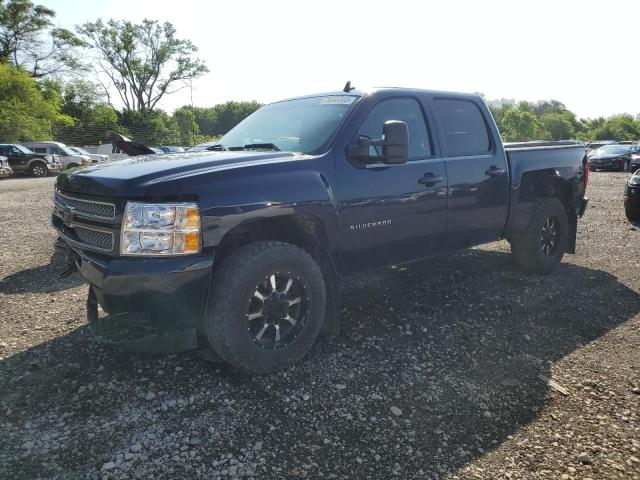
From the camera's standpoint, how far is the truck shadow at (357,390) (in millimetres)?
2436

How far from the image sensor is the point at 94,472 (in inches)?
87.7

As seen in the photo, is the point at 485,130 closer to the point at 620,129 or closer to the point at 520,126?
the point at 620,129

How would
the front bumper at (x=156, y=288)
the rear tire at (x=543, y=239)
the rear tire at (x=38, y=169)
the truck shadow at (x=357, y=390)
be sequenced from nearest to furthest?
1. the truck shadow at (x=357, y=390)
2. the front bumper at (x=156, y=288)
3. the rear tire at (x=543, y=239)
4. the rear tire at (x=38, y=169)

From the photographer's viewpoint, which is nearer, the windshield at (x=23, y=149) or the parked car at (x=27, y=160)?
the parked car at (x=27, y=160)


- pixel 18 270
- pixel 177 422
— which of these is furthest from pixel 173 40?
pixel 177 422

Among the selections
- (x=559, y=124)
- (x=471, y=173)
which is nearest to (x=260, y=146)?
(x=471, y=173)

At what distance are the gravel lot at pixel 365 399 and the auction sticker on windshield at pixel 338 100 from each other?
6.04 feet

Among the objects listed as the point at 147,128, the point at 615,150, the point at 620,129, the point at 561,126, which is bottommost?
the point at 615,150

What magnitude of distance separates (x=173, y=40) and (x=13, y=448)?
59.1 metres

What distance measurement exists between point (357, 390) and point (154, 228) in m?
1.60

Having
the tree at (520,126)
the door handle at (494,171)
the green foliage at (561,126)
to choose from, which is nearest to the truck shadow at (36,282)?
the door handle at (494,171)

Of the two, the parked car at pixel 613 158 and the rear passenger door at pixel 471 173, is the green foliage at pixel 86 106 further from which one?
the rear passenger door at pixel 471 173

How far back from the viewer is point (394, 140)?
3.30 metres

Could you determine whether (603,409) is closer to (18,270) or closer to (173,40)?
(18,270)
